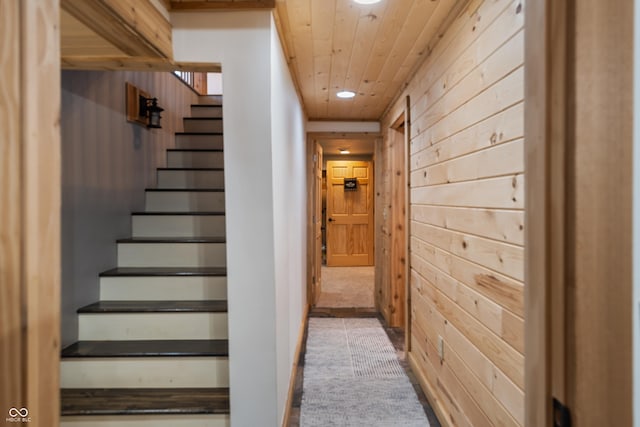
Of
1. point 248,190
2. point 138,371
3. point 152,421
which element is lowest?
point 152,421

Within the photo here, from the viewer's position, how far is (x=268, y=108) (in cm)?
183

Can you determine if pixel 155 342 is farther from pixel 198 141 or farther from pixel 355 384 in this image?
pixel 198 141

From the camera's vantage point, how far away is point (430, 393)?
8.14 ft

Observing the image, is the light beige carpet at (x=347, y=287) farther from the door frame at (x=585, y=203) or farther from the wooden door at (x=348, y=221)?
the door frame at (x=585, y=203)

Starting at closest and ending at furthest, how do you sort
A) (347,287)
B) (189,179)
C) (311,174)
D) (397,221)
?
1. (189,179)
2. (397,221)
3. (311,174)
4. (347,287)

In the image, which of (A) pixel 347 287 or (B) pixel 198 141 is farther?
(A) pixel 347 287

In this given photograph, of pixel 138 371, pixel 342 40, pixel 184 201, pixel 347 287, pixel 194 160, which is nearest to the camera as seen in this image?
pixel 138 371

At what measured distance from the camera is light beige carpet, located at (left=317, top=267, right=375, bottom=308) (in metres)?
5.06

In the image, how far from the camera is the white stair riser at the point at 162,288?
254 centimetres

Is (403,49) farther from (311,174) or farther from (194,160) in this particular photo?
(311,174)

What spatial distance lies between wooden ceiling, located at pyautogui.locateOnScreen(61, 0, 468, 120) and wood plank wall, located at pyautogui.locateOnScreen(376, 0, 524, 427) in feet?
0.58

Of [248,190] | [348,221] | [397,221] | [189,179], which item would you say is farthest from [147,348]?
[348,221]

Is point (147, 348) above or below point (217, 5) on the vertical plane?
below

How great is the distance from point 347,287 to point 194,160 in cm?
316
